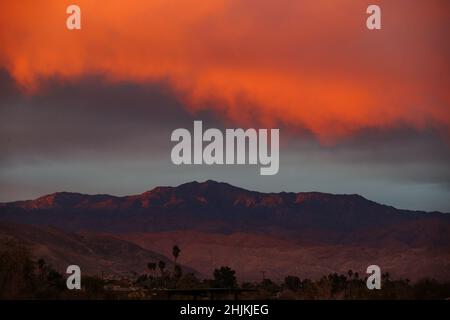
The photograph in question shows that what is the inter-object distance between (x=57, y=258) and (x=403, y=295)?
11442 cm

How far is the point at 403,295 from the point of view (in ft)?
111

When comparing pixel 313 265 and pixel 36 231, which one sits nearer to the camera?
pixel 36 231

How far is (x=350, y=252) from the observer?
186625mm

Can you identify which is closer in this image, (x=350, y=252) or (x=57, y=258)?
(x=57, y=258)

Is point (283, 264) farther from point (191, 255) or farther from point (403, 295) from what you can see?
point (403, 295)
